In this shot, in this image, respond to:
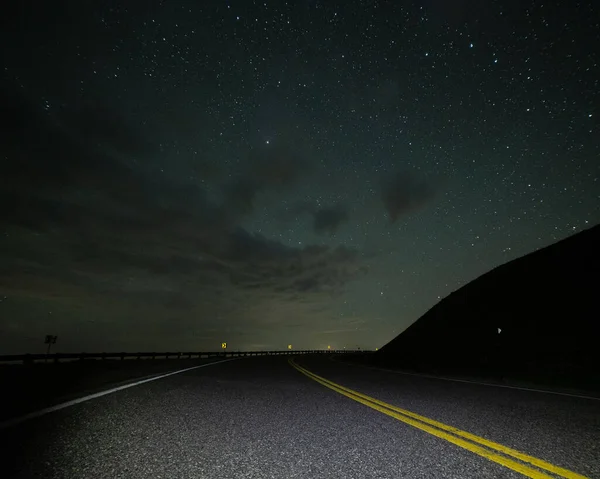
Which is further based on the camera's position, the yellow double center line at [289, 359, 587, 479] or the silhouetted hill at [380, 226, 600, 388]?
the silhouetted hill at [380, 226, 600, 388]

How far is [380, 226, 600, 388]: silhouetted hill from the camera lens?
1078 inches

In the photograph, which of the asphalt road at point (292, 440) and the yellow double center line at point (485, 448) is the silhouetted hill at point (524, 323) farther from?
the yellow double center line at point (485, 448)

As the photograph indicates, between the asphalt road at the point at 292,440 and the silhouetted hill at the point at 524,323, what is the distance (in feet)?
39.9

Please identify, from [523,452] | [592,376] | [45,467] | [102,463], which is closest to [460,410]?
[523,452]

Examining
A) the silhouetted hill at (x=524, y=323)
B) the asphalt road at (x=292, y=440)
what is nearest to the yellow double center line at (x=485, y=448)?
the asphalt road at (x=292, y=440)

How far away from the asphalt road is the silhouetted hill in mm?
12173

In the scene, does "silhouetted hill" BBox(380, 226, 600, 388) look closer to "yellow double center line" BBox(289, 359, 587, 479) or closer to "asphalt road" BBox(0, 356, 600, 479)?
"asphalt road" BBox(0, 356, 600, 479)

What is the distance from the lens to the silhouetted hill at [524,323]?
27375 millimetres

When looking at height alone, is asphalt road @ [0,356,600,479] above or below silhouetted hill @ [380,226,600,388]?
below

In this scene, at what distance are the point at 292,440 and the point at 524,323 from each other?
150 feet

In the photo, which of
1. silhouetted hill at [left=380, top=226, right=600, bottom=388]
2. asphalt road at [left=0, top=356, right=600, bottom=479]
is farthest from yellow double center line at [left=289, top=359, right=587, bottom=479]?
silhouetted hill at [left=380, top=226, right=600, bottom=388]

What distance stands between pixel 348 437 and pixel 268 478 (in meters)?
1.75

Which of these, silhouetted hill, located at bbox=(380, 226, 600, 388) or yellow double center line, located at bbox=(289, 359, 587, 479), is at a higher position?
silhouetted hill, located at bbox=(380, 226, 600, 388)

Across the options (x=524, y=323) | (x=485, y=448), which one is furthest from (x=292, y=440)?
(x=524, y=323)
